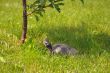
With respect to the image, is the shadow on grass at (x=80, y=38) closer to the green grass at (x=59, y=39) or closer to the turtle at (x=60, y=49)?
the green grass at (x=59, y=39)

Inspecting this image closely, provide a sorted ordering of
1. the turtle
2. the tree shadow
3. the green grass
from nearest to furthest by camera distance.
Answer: the green grass < the turtle < the tree shadow

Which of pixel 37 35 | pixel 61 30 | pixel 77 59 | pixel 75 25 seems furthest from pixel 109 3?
pixel 77 59

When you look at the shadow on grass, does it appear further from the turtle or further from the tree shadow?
the turtle

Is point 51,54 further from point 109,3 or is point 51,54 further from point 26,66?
point 109,3

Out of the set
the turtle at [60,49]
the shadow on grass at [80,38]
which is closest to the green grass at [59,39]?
the shadow on grass at [80,38]

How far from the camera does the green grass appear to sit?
778cm

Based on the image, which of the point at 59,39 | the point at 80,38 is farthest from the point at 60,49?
the point at 80,38

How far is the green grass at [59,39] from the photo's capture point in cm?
778

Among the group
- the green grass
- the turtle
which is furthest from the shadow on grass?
the turtle

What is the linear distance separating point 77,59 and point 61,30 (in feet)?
8.39

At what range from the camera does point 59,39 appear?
992 centimetres

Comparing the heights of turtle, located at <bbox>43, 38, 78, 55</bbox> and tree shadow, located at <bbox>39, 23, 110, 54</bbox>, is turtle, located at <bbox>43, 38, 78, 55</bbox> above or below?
above

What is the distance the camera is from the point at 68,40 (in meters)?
9.75

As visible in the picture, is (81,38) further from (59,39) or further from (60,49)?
(60,49)
